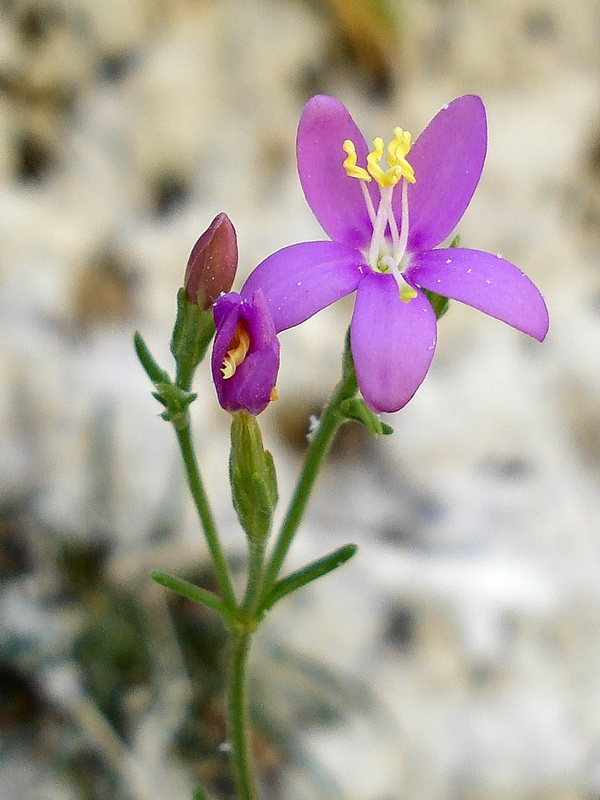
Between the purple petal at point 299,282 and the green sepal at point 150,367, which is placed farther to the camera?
the green sepal at point 150,367

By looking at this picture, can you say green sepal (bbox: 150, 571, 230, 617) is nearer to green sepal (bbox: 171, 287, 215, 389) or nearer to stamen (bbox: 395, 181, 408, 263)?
green sepal (bbox: 171, 287, 215, 389)

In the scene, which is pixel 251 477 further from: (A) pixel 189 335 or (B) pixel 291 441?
(B) pixel 291 441

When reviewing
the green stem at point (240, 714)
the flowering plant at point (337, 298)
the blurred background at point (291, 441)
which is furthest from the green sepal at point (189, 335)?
the blurred background at point (291, 441)

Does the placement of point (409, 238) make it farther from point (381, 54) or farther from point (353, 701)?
point (381, 54)

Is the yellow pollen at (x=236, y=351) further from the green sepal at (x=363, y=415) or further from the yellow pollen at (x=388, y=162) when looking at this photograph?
the yellow pollen at (x=388, y=162)

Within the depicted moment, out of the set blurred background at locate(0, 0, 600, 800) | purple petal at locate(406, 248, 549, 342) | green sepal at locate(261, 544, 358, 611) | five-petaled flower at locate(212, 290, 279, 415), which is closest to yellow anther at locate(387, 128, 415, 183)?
purple petal at locate(406, 248, 549, 342)

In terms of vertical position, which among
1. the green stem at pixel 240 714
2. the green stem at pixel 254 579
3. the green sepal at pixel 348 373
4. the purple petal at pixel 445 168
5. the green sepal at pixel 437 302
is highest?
the purple petal at pixel 445 168

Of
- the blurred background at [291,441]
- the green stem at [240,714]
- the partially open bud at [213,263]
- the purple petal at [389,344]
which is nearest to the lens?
the purple petal at [389,344]

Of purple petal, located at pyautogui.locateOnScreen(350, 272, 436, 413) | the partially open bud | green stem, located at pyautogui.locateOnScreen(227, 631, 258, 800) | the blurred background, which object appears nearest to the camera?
purple petal, located at pyautogui.locateOnScreen(350, 272, 436, 413)

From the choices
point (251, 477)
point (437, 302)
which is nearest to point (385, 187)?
point (437, 302)
